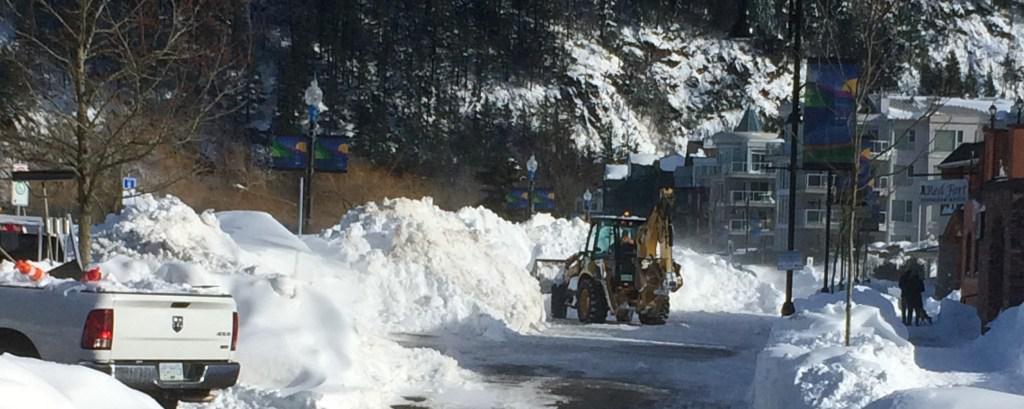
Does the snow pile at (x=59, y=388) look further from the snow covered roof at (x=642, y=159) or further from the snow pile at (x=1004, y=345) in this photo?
the snow covered roof at (x=642, y=159)

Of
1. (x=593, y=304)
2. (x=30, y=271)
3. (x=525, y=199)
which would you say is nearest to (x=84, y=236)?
(x=30, y=271)

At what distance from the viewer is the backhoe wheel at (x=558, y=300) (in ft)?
107

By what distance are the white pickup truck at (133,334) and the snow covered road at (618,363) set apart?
3081 millimetres

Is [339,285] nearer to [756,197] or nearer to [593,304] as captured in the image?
[593,304]

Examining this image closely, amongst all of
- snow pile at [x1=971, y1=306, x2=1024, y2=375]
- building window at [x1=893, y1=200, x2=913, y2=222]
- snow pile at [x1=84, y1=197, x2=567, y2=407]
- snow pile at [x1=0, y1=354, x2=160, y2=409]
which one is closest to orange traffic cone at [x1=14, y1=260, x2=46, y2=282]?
snow pile at [x1=84, y1=197, x2=567, y2=407]

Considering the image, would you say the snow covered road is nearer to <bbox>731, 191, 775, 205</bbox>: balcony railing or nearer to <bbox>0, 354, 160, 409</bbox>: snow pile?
<bbox>0, 354, 160, 409</bbox>: snow pile

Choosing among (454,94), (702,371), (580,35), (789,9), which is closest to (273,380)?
(702,371)

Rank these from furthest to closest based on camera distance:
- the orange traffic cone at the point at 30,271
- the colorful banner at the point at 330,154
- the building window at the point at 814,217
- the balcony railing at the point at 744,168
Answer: the balcony railing at the point at 744,168
the building window at the point at 814,217
the colorful banner at the point at 330,154
the orange traffic cone at the point at 30,271

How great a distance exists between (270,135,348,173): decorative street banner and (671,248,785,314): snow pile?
406 inches

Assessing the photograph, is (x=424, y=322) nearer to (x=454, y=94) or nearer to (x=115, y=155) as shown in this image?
(x=115, y=155)

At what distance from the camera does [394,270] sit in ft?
91.1

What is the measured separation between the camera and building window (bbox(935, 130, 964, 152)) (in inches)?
3098

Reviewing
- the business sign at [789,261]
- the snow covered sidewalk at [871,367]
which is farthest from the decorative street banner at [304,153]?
the snow covered sidewalk at [871,367]

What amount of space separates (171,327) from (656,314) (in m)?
19.5
